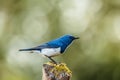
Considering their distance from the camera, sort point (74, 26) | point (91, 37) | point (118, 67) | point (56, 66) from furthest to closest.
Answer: point (74, 26) < point (91, 37) < point (118, 67) < point (56, 66)

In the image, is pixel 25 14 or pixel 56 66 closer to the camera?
pixel 56 66

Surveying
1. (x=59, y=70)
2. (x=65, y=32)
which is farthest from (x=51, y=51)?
(x=65, y=32)

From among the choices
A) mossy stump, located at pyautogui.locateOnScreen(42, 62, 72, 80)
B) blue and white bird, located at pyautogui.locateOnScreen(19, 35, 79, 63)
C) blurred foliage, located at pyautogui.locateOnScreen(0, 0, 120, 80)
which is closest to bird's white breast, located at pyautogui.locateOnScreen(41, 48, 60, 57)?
blue and white bird, located at pyautogui.locateOnScreen(19, 35, 79, 63)

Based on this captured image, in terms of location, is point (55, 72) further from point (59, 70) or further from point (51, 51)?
point (51, 51)

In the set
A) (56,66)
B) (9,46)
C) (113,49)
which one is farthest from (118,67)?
(56,66)

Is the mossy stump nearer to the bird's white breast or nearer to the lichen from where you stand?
the lichen

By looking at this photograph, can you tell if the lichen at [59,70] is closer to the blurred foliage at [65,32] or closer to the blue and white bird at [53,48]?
the blue and white bird at [53,48]

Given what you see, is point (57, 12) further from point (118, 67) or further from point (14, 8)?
point (118, 67)
